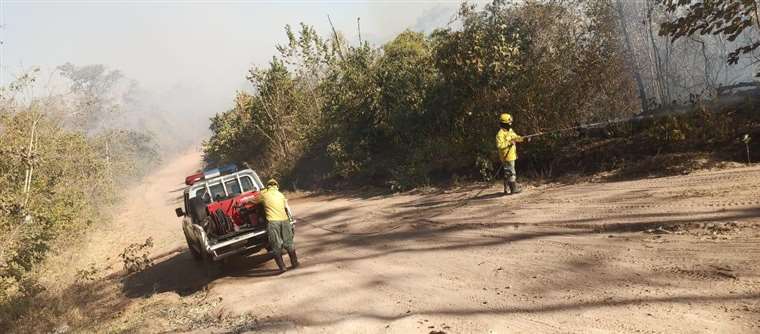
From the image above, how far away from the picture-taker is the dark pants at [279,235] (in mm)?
8625

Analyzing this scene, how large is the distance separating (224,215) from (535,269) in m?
5.76

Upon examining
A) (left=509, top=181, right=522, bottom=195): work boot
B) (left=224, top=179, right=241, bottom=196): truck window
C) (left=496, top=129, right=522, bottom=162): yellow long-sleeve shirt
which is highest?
(left=224, top=179, right=241, bottom=196): truck window

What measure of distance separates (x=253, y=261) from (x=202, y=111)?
102 m

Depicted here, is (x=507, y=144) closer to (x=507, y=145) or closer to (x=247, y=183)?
(x=507, y=145)

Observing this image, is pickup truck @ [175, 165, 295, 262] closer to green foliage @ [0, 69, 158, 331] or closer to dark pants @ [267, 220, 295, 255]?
dark pants @ [267, 220, 295, 255]

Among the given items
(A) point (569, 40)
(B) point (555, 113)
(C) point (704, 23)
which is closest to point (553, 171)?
(B) point (555, 113)

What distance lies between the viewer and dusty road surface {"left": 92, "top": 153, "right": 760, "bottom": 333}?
455 centimetres

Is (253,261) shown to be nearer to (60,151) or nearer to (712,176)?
(712,176)

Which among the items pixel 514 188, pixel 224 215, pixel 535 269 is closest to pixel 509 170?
pixel 514 188

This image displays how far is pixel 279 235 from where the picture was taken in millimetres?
8719

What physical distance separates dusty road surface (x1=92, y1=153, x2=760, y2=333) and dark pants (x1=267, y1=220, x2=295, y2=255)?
1.56ft

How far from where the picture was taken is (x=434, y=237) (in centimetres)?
850

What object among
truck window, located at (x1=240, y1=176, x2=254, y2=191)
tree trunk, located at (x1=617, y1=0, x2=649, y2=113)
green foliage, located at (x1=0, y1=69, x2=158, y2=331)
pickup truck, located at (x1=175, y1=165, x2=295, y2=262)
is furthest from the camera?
green foliage, located at (x1=0, y1=69, x2=158, y2=331)

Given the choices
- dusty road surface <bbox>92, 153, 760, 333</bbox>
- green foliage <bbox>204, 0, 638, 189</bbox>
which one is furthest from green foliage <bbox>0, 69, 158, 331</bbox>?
green foliage <bbox>204, 0, 638, 189</bbox>
